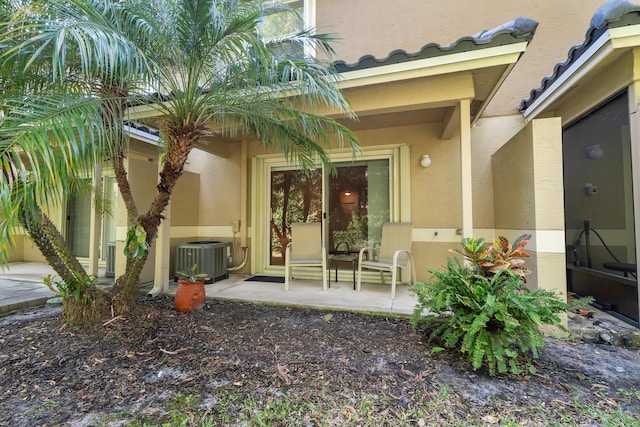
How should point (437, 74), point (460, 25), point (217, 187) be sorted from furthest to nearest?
point (217, 187) < point (460, 25) < point (437, 74)

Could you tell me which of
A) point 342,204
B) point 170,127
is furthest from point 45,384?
point 342,204

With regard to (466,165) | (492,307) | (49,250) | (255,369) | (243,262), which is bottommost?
(255,369)

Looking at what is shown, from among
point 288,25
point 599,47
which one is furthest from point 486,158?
point 288,25

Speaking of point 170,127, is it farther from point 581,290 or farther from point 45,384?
point 581,290

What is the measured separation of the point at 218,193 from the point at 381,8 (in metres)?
4.83

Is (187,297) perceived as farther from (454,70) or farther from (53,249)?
(454,70)

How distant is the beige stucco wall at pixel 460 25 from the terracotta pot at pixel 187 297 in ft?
13.4

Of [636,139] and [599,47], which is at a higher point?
[599,47]

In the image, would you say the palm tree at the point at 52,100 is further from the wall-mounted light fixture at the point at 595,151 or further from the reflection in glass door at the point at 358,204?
the wall-mounted light fixture at the point at 595,151

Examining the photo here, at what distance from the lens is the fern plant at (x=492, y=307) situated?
2092 millimetres

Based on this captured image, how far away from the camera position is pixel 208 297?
3947 millimetres

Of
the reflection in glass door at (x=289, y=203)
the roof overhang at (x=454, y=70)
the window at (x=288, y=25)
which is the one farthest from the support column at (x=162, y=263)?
the roof overhang at (x=454, y=70)

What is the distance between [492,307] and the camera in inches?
83.1

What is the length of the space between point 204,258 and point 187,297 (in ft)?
4.53
